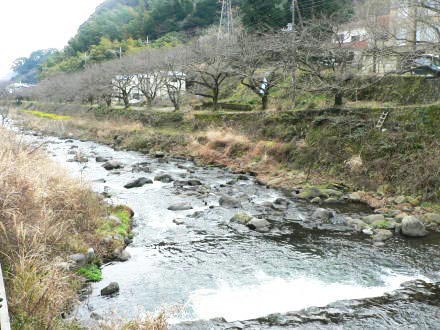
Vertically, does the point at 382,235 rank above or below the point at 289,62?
below

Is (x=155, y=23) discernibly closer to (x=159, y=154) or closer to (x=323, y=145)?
(x=159, y=154)

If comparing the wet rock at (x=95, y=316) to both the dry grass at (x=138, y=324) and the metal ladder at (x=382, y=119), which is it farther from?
the metal ladder at (x=382, y=119)

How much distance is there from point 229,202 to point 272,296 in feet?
23.1

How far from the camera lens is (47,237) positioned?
8.41 metres

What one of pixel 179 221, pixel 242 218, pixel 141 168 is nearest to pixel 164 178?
pixel 141 168

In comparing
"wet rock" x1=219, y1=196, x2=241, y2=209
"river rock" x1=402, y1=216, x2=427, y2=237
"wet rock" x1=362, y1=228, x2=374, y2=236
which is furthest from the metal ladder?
"wet rock" x1=219, y1=196, x2=241, y2=209

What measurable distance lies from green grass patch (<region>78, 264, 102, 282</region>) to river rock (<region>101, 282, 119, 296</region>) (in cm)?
66

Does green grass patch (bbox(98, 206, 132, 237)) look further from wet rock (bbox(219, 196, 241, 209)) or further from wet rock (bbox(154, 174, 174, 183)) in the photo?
wet rock (bbox(154, 174, 174, 183))

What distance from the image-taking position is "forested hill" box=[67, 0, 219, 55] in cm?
7595

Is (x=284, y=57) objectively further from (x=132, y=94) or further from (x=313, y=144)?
(x=132, y=94)

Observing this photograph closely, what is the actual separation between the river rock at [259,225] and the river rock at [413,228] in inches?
163

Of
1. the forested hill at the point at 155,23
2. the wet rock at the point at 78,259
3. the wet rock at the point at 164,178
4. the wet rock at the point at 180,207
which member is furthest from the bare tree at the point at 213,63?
the forested hill at the point at 155,23

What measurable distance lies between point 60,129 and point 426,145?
39.5 m

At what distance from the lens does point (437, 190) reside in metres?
14.2
